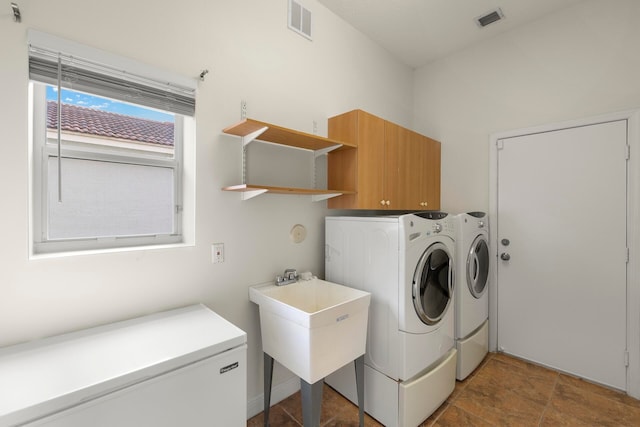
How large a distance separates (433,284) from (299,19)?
224 cm

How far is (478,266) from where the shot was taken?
8.29ft

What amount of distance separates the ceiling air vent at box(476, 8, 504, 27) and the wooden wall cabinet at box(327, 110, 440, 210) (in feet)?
3.81

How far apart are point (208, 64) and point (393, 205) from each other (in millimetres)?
1687

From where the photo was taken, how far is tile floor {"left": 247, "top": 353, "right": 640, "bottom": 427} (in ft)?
6.07

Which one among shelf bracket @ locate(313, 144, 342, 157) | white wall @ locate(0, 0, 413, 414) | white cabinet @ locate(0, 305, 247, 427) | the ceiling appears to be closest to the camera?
white cabinet @ locate(0, 305, 247, 427)

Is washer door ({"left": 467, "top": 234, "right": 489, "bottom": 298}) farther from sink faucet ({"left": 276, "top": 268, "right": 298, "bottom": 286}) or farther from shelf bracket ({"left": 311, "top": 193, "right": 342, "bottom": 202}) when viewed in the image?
sink faucet ({"left": 276, "top": 268, "right": 298, "bottom": 286})

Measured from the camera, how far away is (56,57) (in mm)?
1243

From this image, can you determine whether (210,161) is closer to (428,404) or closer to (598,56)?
(428,404)

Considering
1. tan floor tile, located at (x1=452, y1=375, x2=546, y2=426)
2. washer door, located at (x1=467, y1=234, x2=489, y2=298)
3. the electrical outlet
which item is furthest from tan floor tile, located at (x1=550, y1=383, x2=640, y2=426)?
the electrical outlet

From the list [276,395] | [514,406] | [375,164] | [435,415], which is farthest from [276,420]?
[375,164]

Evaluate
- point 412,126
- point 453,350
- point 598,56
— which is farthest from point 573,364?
point 412,126

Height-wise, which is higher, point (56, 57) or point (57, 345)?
point (56, 57)

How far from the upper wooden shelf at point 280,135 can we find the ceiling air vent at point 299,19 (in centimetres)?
90

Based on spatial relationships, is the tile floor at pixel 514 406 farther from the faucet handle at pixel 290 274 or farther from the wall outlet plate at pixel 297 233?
the wall outlet plate at pixel 297 233
